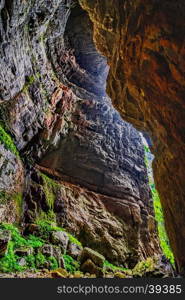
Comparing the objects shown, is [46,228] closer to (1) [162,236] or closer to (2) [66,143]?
(2) [66,143]

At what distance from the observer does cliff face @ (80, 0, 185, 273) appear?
504 cm

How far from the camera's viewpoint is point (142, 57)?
20.2 feet

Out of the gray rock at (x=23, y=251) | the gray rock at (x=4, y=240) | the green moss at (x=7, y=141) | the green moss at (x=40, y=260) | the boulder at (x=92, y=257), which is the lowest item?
the boulder at (x=92, y=257)

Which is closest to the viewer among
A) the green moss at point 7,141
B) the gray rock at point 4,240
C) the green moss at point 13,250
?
the green moss at point 13,250

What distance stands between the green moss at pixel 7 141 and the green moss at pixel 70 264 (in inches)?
225

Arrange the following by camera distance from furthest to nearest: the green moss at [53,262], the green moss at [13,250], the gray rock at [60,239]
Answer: the gray rock at [60,239] < the green moss at [53,262] < the green moss at [13,250]

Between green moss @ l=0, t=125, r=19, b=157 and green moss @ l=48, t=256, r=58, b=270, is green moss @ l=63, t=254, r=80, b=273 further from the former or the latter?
green moss @ l=0, t=125, r=19, b=157

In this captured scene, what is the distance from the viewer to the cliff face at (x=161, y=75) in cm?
504

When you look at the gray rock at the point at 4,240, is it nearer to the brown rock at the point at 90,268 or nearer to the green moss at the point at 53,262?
the green moss at the point at 53,262

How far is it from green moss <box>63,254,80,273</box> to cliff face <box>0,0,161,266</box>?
8.82ft

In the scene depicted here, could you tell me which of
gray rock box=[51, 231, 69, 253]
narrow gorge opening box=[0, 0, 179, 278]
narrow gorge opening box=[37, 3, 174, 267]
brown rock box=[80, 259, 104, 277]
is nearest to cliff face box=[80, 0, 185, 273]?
narrow gorge opening box=[0, 0, 179, 278]

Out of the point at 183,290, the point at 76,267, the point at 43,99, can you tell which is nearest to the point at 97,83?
the point at 43,99
